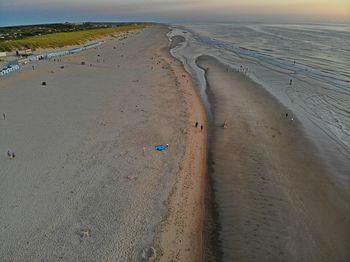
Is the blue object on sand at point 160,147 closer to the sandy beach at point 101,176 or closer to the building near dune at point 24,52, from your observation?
the sandy beach at point 101,176

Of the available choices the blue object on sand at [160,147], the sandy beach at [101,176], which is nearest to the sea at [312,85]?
the sandy beach at [101,176]

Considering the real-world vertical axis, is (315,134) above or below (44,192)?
below

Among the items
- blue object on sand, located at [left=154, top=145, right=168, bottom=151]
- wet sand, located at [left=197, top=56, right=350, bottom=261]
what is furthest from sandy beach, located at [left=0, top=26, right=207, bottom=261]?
wet sand, located at [left=197, top=56, right=350, bottom=261]

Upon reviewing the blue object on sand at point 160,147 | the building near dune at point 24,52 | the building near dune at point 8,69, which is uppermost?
the blue object on sand at point 160,147

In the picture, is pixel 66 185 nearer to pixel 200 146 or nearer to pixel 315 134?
pixel 200 146

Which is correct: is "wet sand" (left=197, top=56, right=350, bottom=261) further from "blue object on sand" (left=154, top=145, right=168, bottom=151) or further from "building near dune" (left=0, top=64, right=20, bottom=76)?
"building near dune" (left=0, top=64, right=20, bottom=76)

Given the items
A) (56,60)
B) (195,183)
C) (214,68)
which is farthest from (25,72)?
(195,183)
